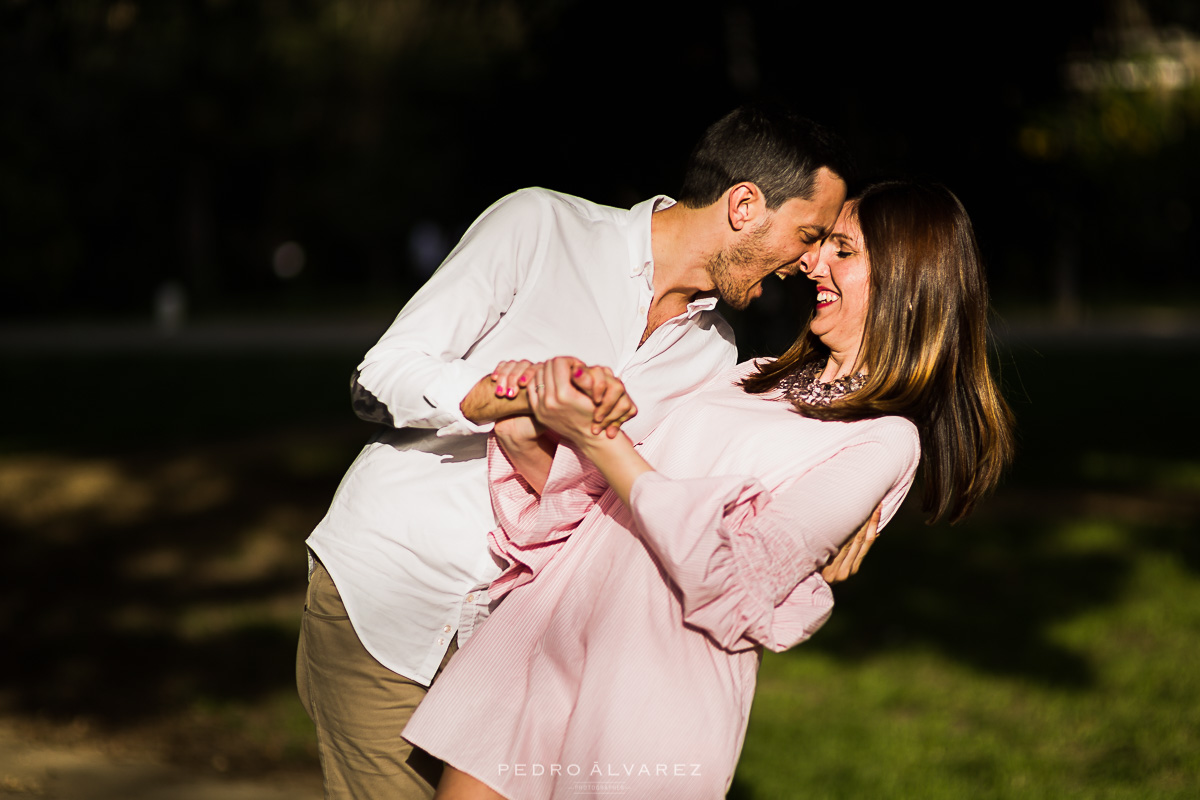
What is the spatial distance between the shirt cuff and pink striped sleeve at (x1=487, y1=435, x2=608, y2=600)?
0.12 m

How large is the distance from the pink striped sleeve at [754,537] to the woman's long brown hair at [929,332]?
0.21m

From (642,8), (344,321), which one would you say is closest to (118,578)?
(642,8)

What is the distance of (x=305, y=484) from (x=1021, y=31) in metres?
6.94

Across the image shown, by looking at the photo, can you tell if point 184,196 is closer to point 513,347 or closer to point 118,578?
point 118,578

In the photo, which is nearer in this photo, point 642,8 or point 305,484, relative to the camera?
point 642,8

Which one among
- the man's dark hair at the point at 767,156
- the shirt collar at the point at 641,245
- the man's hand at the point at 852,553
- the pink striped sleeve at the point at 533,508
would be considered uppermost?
the man's dark hair at the point at 767,156

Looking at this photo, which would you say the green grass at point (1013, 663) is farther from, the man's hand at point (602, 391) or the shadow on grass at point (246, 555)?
the man's hand at point (602, 391)

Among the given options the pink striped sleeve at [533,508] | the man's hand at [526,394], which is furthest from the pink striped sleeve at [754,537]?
the pink striped sleeve at [533,508]

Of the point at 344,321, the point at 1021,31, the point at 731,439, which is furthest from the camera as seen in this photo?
the point at 344,321

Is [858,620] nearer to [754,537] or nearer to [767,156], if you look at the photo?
[767,156]

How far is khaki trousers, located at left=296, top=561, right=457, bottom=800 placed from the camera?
8.09 feet

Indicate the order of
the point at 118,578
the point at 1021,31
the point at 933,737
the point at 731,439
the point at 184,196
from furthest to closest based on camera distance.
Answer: the point at 184,196 < the point at 118,578 < the point at 1021,31 < the point at 933,737 < the point at 731,439

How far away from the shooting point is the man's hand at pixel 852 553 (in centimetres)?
Answer: 229

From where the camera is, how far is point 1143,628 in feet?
20.8
